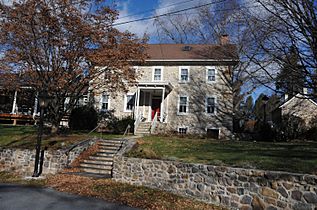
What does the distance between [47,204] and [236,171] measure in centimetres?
486

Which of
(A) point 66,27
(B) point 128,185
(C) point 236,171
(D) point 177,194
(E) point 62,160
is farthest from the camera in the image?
(A) point 66,27

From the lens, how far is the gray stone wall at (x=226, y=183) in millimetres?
5609

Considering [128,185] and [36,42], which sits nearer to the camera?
[128,185]

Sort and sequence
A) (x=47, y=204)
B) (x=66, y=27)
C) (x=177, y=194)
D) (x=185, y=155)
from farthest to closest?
(x=66, y=27) < (x=185, y=155) < (x=177, y=194) < (x=47, y=204)

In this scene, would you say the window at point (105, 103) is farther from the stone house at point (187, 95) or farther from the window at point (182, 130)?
Answer: the window at point (182, 130)

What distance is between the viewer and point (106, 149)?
11305mm

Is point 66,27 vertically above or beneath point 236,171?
above

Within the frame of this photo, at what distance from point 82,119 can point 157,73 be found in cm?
722

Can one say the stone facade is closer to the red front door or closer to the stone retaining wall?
the red front door

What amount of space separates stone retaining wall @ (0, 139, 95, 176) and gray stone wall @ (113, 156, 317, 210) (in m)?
2.71

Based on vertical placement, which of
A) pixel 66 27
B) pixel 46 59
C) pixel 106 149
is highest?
pixel 66 27

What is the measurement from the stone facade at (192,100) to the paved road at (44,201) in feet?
40.9

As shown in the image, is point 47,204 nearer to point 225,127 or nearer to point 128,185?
point 128,185

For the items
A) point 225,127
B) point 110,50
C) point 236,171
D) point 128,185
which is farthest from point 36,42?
point 225,127
